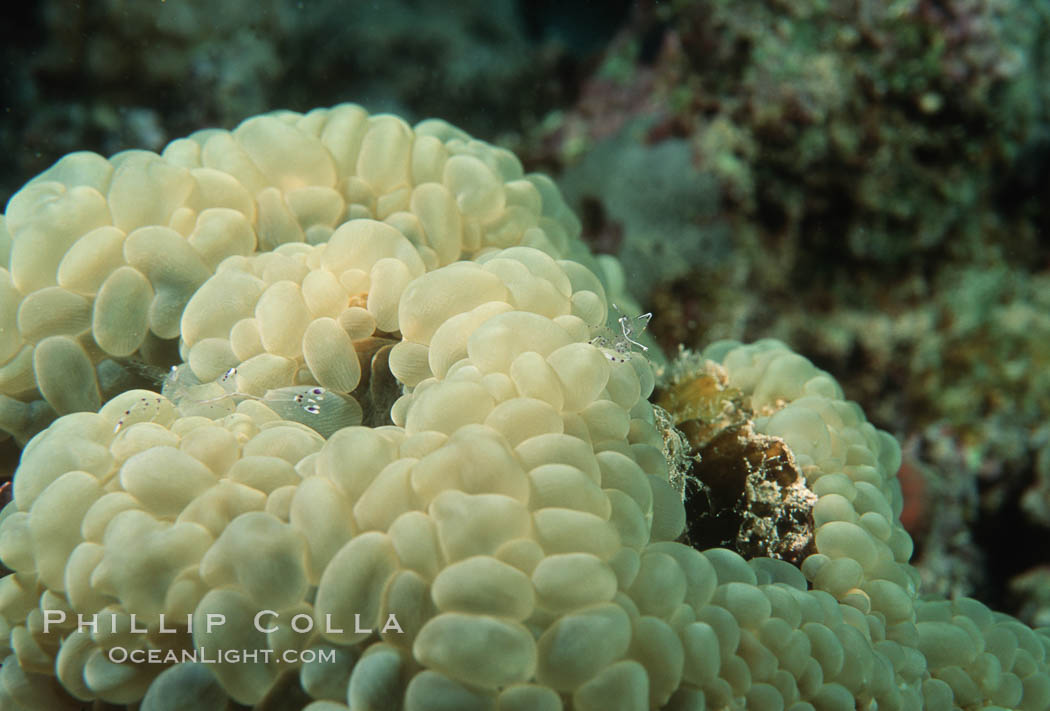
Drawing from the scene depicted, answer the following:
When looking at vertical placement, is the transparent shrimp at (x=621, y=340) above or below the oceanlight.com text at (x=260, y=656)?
above

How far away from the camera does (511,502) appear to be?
1117 millimetres

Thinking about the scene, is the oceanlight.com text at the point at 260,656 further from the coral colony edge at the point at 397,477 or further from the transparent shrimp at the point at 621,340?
the transparent shrimp at the point at 621,340

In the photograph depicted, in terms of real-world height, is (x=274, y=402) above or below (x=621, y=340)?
below

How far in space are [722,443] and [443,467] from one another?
0.89 meters

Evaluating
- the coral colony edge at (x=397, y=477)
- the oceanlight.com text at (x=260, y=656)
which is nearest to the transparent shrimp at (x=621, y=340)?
the coral colony edge at (x=397, y=477)

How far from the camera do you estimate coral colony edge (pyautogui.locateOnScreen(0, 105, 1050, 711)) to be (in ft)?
3.65

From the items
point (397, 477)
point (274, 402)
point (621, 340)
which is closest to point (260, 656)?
point (397, 477)

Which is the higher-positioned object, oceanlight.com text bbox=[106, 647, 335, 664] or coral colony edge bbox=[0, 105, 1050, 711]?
coral colony edge bbox=[0, 105, 1050, 711]

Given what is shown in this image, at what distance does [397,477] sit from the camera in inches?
46.2

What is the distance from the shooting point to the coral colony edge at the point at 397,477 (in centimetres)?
111

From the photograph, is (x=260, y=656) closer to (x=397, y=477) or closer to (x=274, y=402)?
(x=397, y=477)

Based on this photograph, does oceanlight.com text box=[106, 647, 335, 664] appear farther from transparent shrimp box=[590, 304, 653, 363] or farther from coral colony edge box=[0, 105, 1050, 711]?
transparent shrimp box=[590, 304, 653, 363]

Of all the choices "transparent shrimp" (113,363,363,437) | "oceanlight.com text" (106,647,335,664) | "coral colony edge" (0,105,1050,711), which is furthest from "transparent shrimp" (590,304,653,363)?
"oceanlight.com text" (106,647,335,664)

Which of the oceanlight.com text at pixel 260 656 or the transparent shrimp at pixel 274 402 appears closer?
the oceanlight.com text at pixel 260 656
